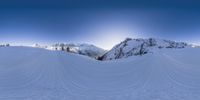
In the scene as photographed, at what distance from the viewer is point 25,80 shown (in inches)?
556

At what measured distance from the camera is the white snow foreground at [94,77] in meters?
11.4

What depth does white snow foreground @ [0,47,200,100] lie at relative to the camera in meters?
11.4

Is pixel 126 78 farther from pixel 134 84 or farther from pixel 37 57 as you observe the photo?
pixel 37 57

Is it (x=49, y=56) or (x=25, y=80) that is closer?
(x=25, y=80)

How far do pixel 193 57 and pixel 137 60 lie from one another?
4.21m

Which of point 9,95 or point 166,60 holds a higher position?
point 166,60

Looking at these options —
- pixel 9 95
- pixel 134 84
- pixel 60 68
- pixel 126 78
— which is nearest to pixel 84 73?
pixel 60 68

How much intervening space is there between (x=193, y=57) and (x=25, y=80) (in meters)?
12.0

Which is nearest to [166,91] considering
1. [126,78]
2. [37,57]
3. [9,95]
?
[126,78]

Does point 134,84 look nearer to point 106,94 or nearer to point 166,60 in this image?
point 106,94

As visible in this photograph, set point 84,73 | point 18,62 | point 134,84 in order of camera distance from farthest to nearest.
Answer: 1. point 18,62
2. point 84,73
3. point 134,84

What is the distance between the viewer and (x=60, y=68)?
53.5ft

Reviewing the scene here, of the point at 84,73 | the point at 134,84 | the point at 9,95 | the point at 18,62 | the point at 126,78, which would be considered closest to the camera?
the point at 9,95

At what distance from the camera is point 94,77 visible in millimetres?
15398
